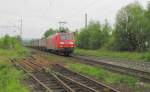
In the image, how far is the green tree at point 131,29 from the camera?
2048 inches

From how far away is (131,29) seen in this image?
53.5 metres

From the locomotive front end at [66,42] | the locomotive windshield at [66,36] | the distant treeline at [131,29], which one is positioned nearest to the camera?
the locomotive front end at [66,42]

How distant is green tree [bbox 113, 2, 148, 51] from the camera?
5203 cm

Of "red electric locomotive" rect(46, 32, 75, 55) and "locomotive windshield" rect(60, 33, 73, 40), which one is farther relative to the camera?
"locomotive windshield" rect(60, 33, 73, 40)

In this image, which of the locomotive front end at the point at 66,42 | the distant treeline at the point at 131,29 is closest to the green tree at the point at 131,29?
the distant treeline at the point at 131,29

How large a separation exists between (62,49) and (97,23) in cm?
3686

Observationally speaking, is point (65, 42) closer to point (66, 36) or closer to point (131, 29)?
point (66, 36)

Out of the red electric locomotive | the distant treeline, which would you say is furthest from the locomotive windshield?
the distant treeline

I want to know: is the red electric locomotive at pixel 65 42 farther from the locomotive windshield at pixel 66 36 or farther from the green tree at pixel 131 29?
the green tree at pixel 131 29

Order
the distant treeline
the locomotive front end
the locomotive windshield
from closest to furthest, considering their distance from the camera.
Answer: the locomotive front end
the locomotive windshield
the distant treeline

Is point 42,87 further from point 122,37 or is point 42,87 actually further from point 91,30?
point 91,30

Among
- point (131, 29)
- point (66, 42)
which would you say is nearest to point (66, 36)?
point (66, 42)

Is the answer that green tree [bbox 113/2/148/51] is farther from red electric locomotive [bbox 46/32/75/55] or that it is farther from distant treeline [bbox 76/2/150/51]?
red electric locomotive [bbox 46/32/75/55]

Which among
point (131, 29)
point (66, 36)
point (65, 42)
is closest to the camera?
point (65, 42)
